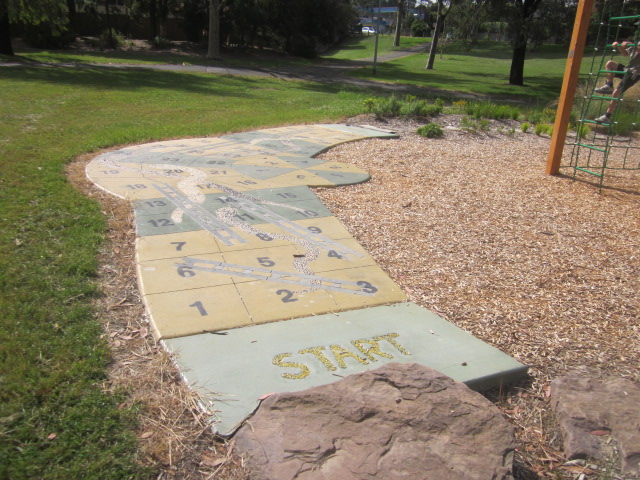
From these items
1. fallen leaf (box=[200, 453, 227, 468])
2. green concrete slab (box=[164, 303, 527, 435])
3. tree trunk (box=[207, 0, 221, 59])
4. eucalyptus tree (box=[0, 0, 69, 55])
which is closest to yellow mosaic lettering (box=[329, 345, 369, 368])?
green concrete slab (box=[164, 303, 527, 435])

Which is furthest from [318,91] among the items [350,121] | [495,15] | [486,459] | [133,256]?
[486,459]

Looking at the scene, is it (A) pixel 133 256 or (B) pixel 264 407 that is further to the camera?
(A) pixel 133 256

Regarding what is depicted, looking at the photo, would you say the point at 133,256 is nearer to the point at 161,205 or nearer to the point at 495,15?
the point at 161,205

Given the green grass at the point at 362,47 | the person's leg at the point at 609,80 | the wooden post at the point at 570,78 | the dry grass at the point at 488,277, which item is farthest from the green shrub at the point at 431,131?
the green grass at the point at 362,47

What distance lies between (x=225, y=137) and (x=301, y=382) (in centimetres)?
735

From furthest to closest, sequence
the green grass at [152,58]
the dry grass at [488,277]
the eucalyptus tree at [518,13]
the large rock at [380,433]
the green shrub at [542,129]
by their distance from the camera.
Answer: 1. the green grass at [152,58]
2. the eucalyptus tree at [518,13]
3. the green shrub at [542,129]
4. the dry grass at [488,277]
5. the large rock at [380,433]

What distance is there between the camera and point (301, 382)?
294cm

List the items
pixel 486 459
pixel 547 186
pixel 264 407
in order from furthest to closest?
pixel 547 186
pixel 264 407
pixel 486 459

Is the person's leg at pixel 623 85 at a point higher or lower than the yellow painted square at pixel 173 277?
higher

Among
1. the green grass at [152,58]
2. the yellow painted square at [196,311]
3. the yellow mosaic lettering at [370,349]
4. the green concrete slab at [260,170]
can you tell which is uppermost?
the green grass at [152,58]

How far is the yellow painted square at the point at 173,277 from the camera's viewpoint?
4031mm

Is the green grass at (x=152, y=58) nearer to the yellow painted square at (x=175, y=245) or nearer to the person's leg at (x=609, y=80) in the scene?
the yellow painted square at (x=175, y=245)

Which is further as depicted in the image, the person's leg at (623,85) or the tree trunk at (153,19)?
the tree trunk at (153,19)

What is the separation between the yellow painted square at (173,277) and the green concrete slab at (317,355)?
0.73 meters
